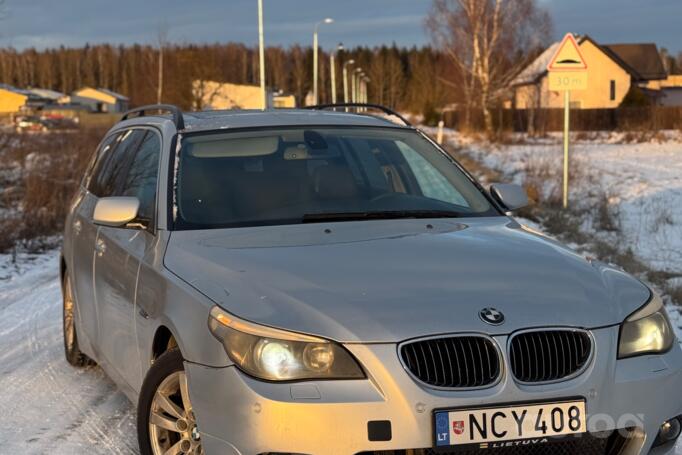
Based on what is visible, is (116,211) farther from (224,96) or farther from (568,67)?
(224,96)

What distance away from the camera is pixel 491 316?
3416 mm

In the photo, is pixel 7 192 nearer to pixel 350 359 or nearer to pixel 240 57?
pixel 350 359

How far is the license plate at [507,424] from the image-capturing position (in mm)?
3234

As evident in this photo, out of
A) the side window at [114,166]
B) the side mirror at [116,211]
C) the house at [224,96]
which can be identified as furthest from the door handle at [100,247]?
the house at [224,96]

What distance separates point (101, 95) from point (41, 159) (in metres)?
112

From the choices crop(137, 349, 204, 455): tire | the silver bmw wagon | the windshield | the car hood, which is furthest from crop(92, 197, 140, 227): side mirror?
crop(137, 349, 204, 455): tire

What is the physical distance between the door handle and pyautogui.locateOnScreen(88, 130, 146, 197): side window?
0.41 metres

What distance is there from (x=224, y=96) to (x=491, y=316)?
79.1 m

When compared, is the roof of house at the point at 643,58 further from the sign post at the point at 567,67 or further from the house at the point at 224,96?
the sign post at the point at 567,67

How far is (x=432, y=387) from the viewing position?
3.27 meters

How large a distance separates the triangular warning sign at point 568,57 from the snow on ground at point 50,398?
898cm

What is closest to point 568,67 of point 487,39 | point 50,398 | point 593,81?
point 50,398

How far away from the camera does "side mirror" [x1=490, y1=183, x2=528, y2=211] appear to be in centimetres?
524

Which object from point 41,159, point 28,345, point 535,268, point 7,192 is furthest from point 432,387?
point 41,159
